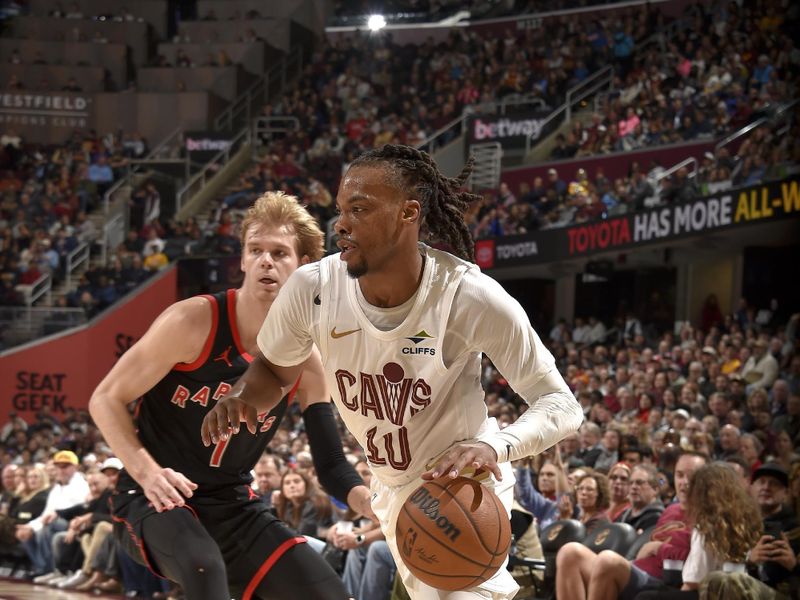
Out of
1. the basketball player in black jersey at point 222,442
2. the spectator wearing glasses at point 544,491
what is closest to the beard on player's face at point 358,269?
the basketball player in black jersey at point 222,442

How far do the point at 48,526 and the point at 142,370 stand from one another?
7802 mm

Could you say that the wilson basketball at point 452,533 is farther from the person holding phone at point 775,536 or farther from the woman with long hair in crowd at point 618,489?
the woman with long hair in crowd at point 618,489

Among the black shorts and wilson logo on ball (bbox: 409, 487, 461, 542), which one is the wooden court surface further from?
wilson logo on ball (bbox: 409, 487, 461, 542)

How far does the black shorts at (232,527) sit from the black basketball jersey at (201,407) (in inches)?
3.0

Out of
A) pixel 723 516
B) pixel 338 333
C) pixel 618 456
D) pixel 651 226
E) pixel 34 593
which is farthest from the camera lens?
pixel 651 226

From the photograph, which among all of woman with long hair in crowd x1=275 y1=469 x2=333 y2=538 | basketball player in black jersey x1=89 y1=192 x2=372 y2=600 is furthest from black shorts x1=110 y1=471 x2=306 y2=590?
woman with long hair in crowd x1=275 y1=469 x2=333 y2=538

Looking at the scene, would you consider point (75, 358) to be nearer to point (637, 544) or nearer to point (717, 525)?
point (637, 544)

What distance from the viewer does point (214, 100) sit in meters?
26.2

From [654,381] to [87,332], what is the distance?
11617mm

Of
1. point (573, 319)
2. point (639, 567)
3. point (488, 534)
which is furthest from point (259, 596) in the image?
point (573, 319)

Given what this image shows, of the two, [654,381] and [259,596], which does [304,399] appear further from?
[654,381]

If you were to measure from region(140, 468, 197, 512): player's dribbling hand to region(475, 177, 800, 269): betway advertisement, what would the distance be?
10691mm

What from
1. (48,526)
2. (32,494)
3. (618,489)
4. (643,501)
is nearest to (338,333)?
(643,501)

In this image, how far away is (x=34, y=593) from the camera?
9.66m
